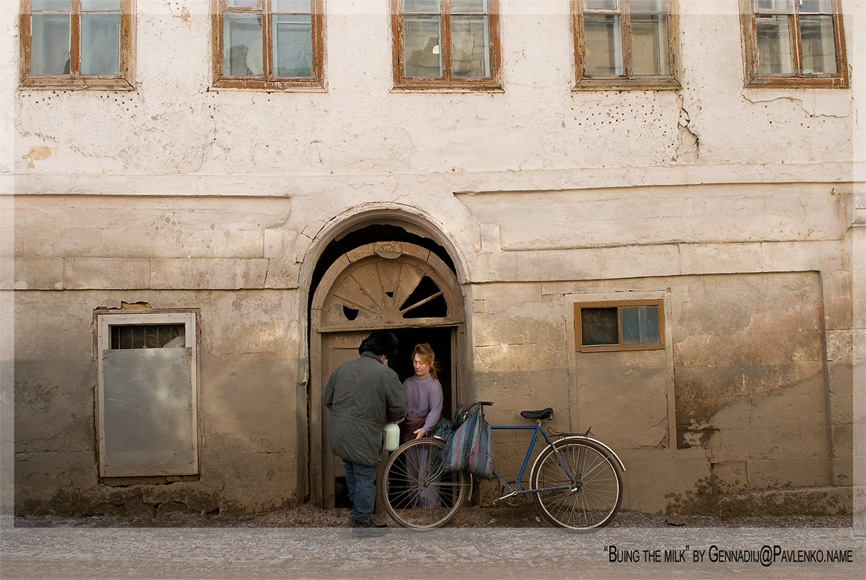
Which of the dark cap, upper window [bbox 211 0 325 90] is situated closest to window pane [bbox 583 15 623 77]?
upper window [bbox 211 0 325 90]

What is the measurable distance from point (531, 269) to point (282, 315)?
2.36 meters

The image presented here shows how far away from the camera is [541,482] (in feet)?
21.1

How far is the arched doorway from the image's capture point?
7.20m

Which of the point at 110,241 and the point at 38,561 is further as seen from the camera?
the point at 110,241

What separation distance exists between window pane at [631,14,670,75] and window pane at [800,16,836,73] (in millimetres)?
1396

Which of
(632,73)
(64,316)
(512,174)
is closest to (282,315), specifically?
(64,316)

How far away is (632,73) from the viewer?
23.3ft

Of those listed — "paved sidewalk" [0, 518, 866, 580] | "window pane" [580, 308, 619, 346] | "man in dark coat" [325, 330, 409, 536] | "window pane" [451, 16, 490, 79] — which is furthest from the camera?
"window pane" [451, 16, 490, 79]

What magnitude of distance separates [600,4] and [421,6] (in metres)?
1.77

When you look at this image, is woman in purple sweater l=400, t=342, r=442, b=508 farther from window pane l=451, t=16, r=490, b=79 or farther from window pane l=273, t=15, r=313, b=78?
window pane l=273, t=15, r=313, b=78

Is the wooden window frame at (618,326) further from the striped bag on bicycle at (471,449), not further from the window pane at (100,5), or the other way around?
the window pane at (100,5)

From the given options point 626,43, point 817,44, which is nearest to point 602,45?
point 626,43

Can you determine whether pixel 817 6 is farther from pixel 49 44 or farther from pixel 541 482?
pixel 49 44

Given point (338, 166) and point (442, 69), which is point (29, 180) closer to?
point (338, 166)
